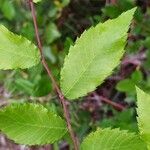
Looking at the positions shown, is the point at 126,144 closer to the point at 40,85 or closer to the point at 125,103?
the point at 40,85

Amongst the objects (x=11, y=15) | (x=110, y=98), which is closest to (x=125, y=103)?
(x=110, y=98)

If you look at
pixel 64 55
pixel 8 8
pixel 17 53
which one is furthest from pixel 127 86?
pixel 17 53

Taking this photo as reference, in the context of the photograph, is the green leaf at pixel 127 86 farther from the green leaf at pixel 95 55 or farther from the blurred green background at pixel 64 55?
the green leaf at pixel 95 55

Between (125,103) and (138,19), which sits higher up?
(138,19)

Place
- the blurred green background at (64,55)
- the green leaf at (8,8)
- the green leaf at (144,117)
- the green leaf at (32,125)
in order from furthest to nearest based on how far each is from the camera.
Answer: the green leaf at (8,8)
the blurred green background at (64,55)
the green leaf at (32,125)
the green leaf at (144,117)

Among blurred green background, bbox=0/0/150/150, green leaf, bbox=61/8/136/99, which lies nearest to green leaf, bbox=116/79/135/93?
blurred green background, bbox=0/0/150/150

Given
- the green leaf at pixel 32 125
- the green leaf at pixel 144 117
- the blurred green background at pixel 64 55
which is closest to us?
the green leaf at pixel 144 117

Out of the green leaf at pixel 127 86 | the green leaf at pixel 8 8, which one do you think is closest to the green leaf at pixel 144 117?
the green leaf at pixel 127 86
